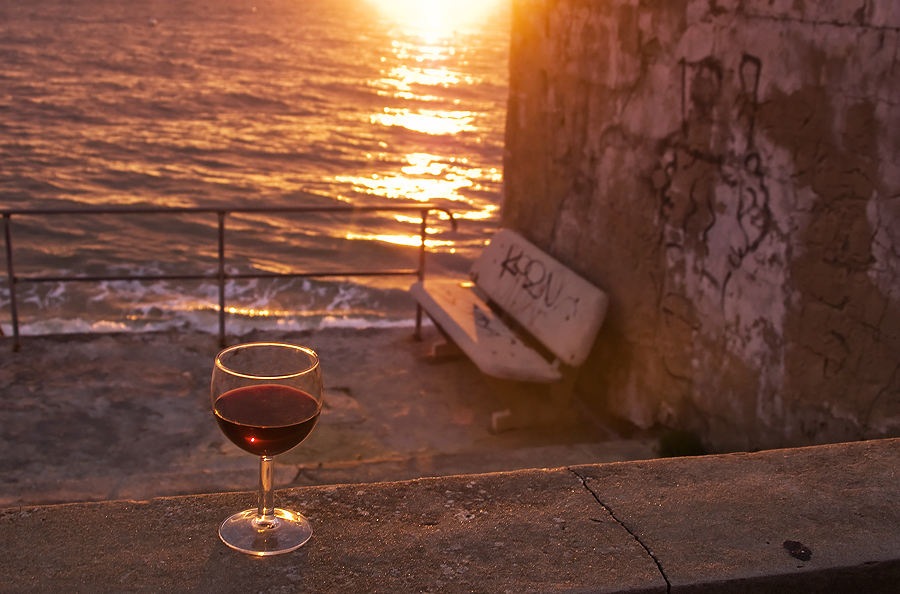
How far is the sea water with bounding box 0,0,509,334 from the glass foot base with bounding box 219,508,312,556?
16.1 ft

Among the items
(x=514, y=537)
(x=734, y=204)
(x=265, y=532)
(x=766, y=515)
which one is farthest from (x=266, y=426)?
(x=734, y=204)

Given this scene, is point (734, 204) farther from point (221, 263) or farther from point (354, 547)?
point (221, 263)

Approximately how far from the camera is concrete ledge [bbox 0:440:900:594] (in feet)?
3.86

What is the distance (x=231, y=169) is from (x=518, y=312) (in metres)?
12.4

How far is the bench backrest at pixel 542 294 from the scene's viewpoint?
3934mm

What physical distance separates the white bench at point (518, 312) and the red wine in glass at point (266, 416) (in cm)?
271

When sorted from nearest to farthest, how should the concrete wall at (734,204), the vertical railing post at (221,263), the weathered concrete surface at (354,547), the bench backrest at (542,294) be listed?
the weathered concrete surface at (354,547)
the concrete wall at (734,204)
the bench backrest at (542,294)
the vertical railing post at (221,263)

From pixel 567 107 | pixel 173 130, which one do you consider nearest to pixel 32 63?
pixel 173 130

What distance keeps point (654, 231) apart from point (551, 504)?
8.22 ft

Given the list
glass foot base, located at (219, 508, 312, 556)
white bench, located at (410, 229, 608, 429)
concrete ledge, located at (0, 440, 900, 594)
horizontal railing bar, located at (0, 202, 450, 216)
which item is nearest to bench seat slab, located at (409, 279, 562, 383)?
white bench, located at (410, 229, 608, 429)

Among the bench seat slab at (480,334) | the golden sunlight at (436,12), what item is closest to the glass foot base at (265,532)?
the bench seat slab at (480,334)

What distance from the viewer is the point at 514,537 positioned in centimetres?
130

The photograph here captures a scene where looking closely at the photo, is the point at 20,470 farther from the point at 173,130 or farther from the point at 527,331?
the point at 173,130

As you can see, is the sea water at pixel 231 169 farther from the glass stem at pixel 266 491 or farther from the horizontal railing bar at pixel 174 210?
the glass stem at pixel 266 491
